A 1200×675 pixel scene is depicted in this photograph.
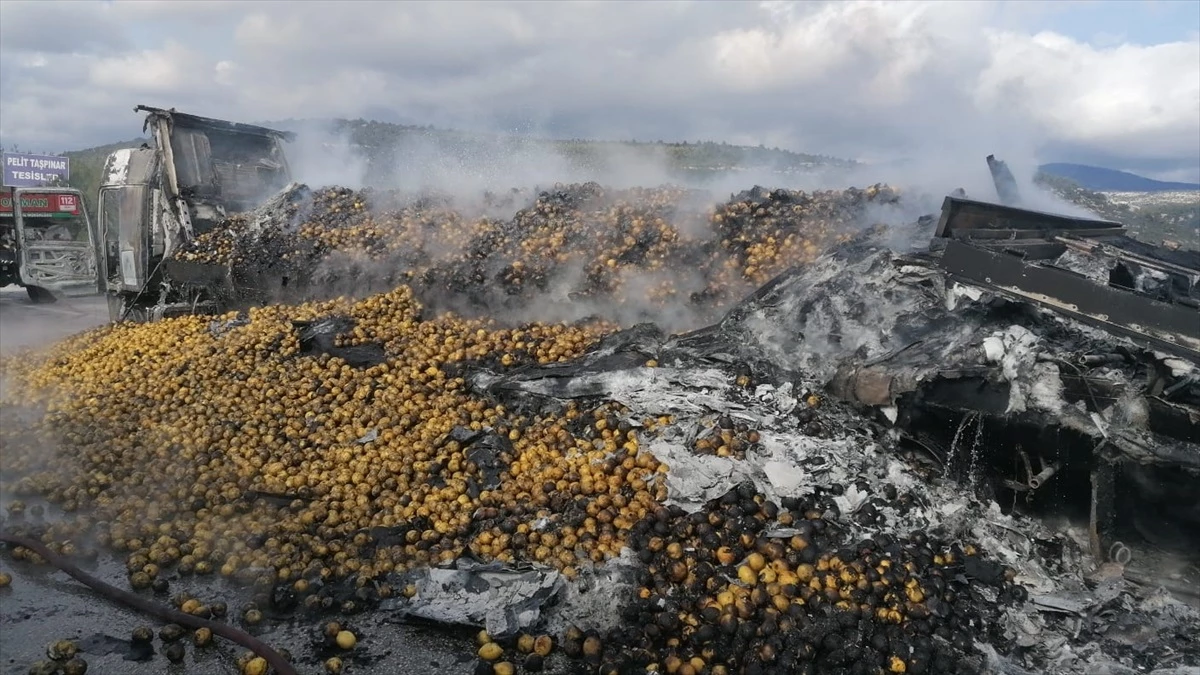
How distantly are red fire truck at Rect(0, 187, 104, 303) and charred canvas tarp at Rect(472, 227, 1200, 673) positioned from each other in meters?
13.4

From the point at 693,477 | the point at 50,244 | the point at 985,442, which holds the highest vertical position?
the point at 50,244

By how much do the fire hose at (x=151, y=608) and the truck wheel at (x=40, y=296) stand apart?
12902 millimetres

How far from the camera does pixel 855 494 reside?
4840 mm

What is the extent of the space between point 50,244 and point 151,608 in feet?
45.0

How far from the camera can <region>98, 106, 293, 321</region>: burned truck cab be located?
10453mm

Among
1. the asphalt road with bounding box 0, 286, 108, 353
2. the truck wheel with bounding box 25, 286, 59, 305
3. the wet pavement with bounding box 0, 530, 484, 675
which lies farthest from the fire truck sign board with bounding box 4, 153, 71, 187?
the wet pavement with bounding box 0, 530, 484, 675

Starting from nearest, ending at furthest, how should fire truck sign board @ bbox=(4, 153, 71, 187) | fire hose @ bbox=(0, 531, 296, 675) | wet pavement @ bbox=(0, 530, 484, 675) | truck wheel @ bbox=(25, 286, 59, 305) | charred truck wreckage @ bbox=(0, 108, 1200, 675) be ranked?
1. fire hose @ bbox=(0, 531, 296, 675)
2. wet pavement @ bbox=(0, 530, 484, 675)
3. charred truck wreckage @ bbox=(0, 108, 1200, 675)
4. truck wheel @ bbox=(25, 286, 59, 305)
5. fire truck sign board @ bbox=(4, 153, 71, 187)

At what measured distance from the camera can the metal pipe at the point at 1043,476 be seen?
4.71 meters

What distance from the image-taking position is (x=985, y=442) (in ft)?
16.6

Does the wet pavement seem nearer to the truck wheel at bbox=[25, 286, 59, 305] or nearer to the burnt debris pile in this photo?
the burnt debris pile

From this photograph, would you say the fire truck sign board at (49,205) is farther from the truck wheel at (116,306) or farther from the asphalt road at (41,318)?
the truck wheel at (116,306)

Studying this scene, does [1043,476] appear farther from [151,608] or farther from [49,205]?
[49,205]

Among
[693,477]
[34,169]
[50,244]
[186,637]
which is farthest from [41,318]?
[693,477]

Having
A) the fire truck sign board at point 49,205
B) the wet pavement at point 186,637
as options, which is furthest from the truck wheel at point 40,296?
the wet pavement at point 186,637
